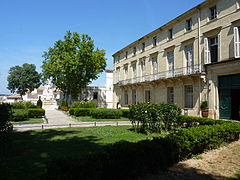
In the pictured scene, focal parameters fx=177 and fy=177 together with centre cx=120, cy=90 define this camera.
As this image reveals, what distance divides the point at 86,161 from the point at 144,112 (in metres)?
7.19

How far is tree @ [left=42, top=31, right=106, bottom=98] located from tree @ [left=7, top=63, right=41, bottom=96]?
25045 mm

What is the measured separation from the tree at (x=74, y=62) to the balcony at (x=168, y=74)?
23.1 feet

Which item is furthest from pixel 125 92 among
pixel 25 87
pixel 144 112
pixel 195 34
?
pixel 25 87

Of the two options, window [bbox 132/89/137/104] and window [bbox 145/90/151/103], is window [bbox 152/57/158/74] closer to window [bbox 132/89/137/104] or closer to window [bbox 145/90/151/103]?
window [bbox 145/90/151/103]

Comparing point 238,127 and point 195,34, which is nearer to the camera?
point 238,127

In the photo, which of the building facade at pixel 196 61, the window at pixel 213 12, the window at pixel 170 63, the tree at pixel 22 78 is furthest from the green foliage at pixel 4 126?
the tree at pixel 22 78

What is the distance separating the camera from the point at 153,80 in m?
22.2

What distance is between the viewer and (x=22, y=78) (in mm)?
54656

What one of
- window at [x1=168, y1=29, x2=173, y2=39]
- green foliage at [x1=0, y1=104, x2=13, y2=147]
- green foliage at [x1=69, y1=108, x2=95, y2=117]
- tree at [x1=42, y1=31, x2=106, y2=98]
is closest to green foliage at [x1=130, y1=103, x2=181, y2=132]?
green foliage at [x1=0, y1=104, x2=13, y2=147]

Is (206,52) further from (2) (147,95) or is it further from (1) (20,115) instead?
(1) (20,115)

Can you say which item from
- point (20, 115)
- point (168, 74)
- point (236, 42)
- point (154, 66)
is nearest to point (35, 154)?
point (20, 115)

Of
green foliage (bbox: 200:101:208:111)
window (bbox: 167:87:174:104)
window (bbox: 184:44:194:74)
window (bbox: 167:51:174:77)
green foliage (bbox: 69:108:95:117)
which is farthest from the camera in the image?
window (bbox: 167:87:174:104)

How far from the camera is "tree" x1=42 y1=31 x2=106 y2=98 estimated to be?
2980 centimetres

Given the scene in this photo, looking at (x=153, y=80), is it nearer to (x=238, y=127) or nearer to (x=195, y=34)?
(x=195, y=34)
